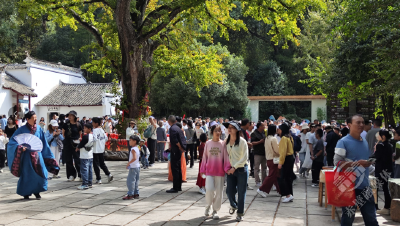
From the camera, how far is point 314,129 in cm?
1080

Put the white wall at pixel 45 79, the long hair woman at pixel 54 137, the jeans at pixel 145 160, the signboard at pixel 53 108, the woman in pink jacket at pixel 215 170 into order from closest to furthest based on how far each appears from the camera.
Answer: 1. the woman in pink jacket at pixel 215 170
2. the long hair woman at pixel 54 137
3. the jeans at pixel 145 160
4. the white wall at pixel 45 79
5. the signboard at pixel 53 108

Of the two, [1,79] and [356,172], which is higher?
[1,79]

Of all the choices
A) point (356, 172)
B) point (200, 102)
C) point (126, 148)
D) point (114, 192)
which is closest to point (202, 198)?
point (114, 192)

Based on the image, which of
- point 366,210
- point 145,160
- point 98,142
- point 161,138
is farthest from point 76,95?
point 366,210

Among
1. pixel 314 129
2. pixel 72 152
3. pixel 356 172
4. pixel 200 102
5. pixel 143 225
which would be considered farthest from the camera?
pixel 200 102

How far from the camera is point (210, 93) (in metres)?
30.5

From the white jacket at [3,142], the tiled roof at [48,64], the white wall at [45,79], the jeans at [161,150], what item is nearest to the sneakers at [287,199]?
the jeans at [161,150]

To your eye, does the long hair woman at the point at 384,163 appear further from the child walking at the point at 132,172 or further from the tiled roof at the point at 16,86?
the tiled roof at the point at 16,86

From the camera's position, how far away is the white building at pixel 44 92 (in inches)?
1218

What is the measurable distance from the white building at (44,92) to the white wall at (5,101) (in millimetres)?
191

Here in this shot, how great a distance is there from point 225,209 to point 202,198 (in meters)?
1.09

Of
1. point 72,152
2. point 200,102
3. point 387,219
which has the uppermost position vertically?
point 200,102

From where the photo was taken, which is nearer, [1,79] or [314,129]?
[314,129]

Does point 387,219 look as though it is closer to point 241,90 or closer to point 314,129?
point 314,129
